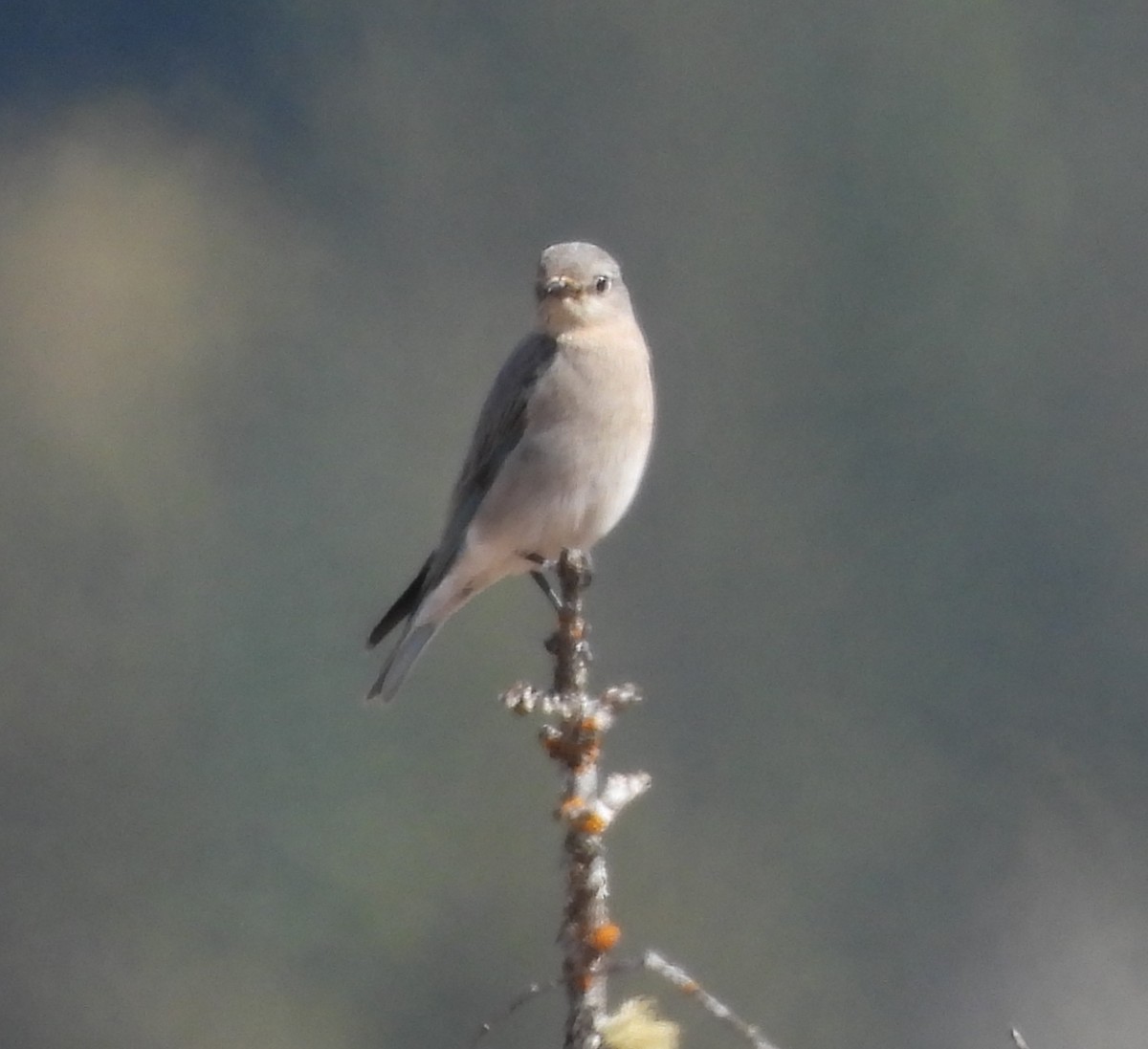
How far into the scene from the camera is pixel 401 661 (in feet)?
13.5

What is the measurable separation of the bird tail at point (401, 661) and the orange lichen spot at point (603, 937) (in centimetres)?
220

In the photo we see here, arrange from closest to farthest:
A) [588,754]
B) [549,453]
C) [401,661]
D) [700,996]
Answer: [700,996] < [588,754] < [549,453] < [401,661]

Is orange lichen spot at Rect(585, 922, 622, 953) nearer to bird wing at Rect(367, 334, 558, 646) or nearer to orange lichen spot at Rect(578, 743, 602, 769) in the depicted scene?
orange lichen spot at Rect(578, 743, 602, 769)

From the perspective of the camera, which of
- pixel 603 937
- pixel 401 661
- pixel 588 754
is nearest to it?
pixel 603 937

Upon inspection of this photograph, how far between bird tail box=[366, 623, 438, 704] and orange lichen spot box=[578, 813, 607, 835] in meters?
2.12

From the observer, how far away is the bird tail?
402 centimetres

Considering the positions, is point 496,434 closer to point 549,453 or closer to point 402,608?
point 549,453

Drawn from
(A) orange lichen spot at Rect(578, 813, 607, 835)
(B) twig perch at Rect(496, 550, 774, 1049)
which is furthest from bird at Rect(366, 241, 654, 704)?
(A) orange lichen spot at Rect(578, 813, 607, 835)

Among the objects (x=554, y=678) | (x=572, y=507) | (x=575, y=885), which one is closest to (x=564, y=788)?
(x=575, y=885)

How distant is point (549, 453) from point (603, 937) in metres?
2.24

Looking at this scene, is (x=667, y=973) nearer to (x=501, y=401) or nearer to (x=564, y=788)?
(x=564, y=788)

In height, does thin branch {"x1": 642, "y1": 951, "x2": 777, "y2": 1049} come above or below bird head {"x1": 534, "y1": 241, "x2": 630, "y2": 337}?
below

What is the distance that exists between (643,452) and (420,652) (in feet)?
2.16

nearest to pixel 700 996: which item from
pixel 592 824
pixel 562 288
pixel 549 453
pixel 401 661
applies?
pixel 592 824
